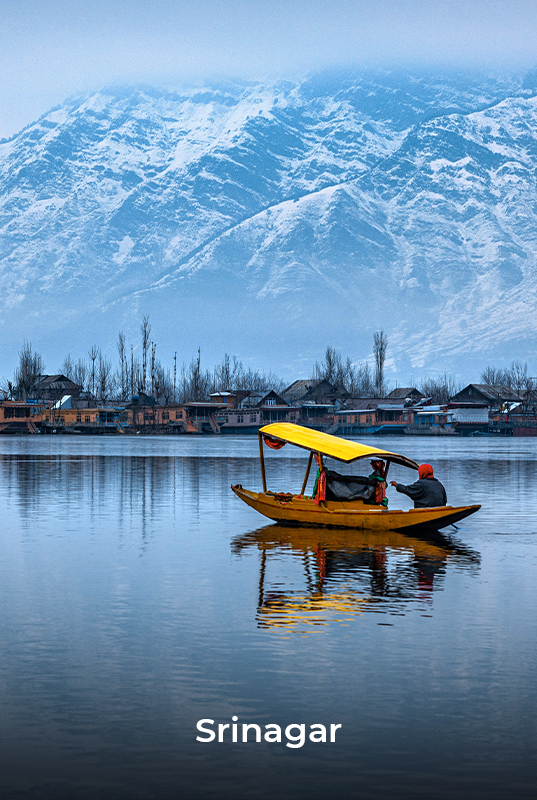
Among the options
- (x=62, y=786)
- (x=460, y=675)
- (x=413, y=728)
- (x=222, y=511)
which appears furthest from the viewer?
(x=222, y=511)

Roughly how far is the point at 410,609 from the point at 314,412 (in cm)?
17243

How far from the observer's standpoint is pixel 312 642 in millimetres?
17812

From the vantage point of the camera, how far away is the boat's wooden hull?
32281 mm

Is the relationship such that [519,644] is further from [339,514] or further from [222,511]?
[222,511]

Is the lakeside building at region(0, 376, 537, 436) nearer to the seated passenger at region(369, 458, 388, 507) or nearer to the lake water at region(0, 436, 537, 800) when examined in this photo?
the seated passenger at region(369, 458, 388, 507)

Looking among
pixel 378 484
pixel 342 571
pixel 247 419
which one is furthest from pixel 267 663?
pixel 247 419

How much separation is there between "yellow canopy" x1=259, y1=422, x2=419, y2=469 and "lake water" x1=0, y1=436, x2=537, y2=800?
2.65 m

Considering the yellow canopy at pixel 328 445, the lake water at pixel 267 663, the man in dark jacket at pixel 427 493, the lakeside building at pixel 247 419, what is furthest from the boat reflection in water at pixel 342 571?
the lakeside building at pixel 247 419

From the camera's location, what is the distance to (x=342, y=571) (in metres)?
25.9

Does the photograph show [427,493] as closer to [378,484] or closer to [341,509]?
[378,484]

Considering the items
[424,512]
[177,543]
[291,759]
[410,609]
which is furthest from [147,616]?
[424,512]

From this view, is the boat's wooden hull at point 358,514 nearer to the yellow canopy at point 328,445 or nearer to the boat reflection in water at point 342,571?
the boat reflection in water at point 342,571

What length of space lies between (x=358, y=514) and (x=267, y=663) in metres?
16.6

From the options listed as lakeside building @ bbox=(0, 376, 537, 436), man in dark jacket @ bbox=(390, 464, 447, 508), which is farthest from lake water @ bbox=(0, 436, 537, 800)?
lakeside building @ bbox=(0, 376, 537, 436)
